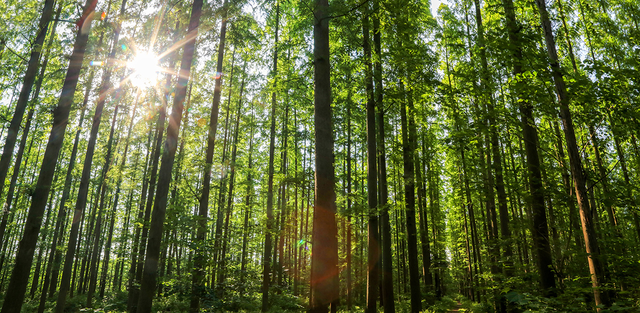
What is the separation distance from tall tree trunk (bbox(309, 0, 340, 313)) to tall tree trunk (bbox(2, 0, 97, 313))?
6148mm

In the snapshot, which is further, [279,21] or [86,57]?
[279,21]

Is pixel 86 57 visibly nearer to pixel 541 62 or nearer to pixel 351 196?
pixel 351 196

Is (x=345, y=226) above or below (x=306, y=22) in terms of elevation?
below

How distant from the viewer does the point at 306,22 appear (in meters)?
11.1

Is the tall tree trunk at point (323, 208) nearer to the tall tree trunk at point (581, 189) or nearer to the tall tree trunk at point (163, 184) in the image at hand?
the tall tree trunk at point (581, 189)

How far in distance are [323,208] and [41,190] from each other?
669cm

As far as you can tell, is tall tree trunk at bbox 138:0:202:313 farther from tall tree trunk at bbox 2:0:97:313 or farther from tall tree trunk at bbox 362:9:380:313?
tall tree trunk at bbox 362:9:380:313

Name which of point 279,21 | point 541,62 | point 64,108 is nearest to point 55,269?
point 64,108

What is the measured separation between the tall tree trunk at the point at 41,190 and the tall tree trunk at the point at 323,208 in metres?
6.15

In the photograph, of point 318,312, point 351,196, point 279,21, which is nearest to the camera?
point 318,312

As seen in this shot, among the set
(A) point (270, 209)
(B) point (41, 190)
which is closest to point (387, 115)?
(A) point (270, 209)

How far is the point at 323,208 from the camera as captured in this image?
461cm

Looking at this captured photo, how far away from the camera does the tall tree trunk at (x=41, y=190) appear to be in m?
6.13

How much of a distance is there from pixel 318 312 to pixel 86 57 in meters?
9.75
